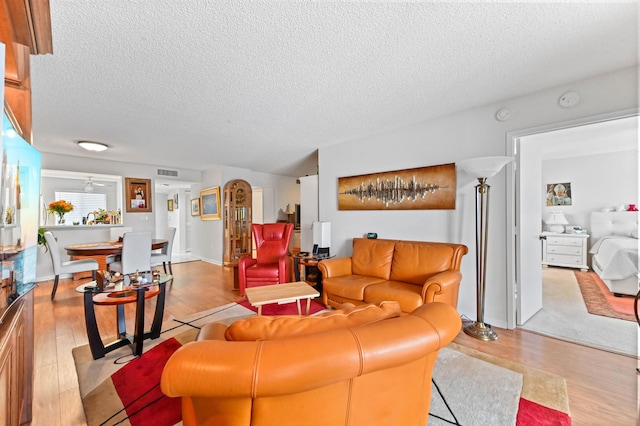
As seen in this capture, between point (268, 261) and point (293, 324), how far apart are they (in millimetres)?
3245

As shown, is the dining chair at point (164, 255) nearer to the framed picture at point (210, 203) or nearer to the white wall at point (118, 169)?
the white wall at point (118, 169)

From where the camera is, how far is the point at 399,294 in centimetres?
244

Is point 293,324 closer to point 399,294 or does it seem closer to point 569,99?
point 399,294

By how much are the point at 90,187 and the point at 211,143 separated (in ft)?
10.3

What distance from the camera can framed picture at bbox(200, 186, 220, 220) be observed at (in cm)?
629

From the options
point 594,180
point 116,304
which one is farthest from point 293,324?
point 594,180

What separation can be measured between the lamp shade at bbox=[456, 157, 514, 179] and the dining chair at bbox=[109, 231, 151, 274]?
441 centimetres

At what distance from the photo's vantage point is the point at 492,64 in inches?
80.6

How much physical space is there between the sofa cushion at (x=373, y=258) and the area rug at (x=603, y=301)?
2434 millimetres

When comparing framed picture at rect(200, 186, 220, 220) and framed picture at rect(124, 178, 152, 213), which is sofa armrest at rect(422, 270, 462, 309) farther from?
framed picture at rect(124, 178, 152, 213)

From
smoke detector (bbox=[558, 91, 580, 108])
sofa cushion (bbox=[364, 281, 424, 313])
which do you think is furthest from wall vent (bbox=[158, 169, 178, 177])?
smoke detector (bbox=[558, 91, 580, 108])

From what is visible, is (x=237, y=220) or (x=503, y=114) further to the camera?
(x=237, y=220)

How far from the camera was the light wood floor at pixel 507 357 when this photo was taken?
1545mm

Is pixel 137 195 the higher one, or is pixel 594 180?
pixel 594 180
